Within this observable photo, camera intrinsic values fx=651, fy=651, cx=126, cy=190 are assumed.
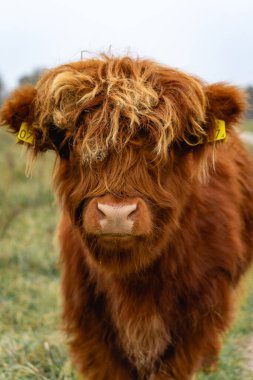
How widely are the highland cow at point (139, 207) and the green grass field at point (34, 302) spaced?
0.55 meters

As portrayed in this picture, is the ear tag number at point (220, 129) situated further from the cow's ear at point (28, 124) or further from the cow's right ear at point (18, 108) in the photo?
the cow's right ear at point (18, 108)

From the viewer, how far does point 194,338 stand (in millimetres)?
3604

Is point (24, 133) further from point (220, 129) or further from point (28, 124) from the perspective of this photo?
point (220, 129)

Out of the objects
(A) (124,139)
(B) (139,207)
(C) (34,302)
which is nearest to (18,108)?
(A) (124,139)

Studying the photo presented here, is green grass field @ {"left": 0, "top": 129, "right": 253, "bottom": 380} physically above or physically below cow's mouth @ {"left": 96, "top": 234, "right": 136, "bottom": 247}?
below

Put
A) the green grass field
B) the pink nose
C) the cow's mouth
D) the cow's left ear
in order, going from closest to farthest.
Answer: the pink nose → the cow's mouth → the cow's left ear → the green grass field

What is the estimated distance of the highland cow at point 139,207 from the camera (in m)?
2.99

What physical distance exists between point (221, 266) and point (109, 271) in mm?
697

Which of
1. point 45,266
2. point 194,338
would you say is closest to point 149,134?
point 194,338

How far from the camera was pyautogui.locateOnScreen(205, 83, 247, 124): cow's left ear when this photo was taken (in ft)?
10.3

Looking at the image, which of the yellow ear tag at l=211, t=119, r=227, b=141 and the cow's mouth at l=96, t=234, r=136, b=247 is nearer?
the cow's mouth at l=96, t=234, r=136, b=247

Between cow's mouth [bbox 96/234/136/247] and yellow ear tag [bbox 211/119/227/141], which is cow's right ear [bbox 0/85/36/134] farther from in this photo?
yellow ear tag [bbox 211/119/227/141]

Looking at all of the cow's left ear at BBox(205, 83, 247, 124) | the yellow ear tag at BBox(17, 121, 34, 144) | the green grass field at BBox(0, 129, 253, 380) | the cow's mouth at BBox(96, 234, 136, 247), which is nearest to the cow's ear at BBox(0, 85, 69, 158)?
the yellow ear tag at BBox(17, 121, 34, 144)

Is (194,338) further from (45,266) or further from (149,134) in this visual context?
(45,266)
